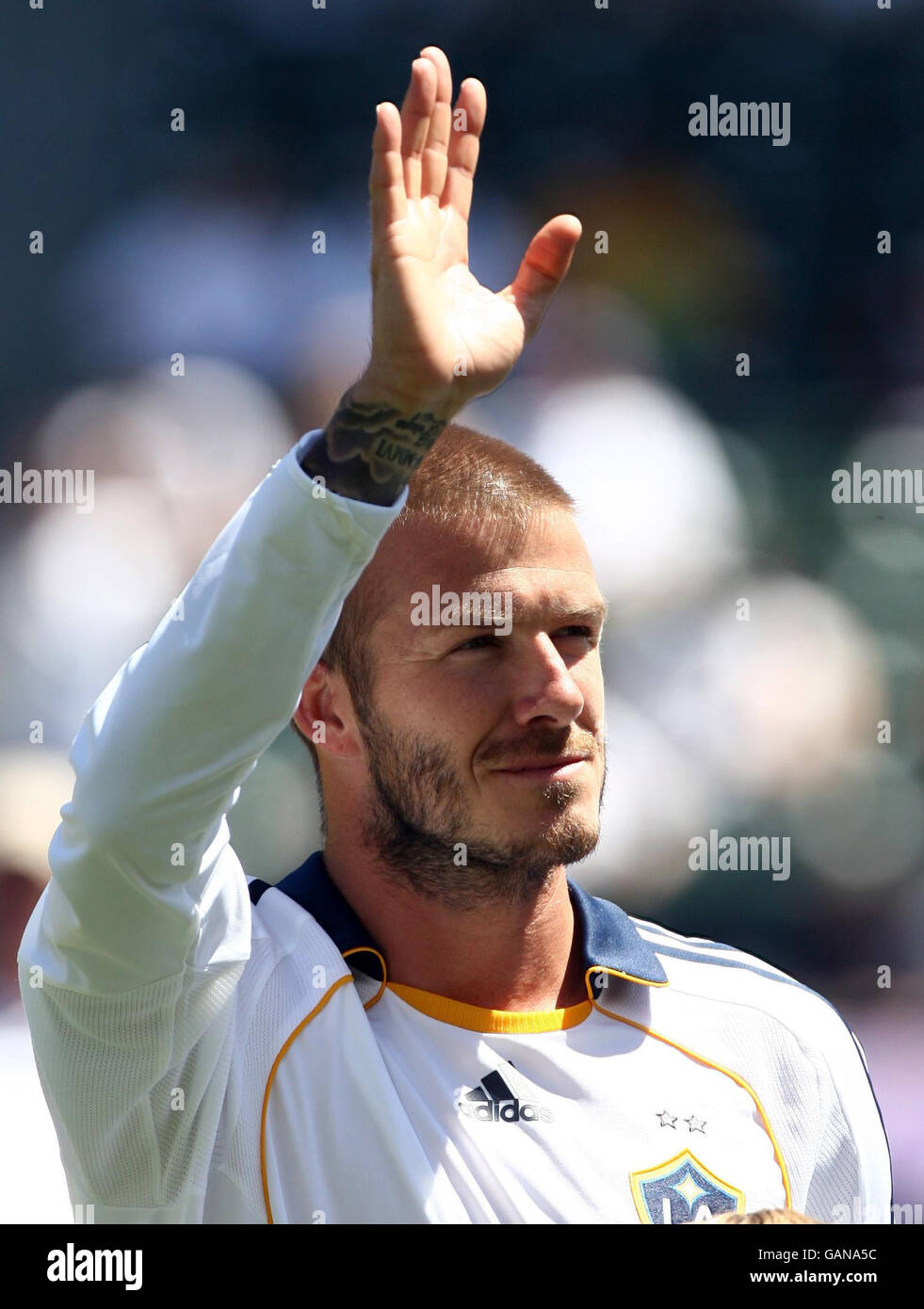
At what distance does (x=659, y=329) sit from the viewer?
2.44 m

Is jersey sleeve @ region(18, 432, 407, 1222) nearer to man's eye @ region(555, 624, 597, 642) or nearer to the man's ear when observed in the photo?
the man's ear

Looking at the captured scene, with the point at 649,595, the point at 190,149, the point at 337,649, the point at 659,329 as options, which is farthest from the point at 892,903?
the point at 190,149

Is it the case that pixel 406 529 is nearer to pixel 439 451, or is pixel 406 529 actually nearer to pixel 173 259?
pixel 439 451

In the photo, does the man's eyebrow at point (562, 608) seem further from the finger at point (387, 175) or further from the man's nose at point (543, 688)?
the finger at point (387, 175)

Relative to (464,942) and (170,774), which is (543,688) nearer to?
(464,942)

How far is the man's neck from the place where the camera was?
124 cm

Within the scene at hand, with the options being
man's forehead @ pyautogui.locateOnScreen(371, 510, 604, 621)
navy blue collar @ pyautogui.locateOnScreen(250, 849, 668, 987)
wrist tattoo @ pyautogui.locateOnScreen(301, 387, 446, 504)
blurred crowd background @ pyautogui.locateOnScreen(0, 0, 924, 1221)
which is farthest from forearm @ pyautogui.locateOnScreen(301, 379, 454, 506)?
blurred crowd background @ pyautogui.locateOnScreen(0, 0, 924, 1221)

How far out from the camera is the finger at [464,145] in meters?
0.99

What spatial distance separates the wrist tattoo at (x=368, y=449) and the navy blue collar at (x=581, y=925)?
529mm

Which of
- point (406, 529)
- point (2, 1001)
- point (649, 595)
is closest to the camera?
point (406, 529)

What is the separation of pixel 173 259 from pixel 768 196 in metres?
1.14

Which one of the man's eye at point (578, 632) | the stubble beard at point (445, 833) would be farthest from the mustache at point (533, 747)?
the man's eye at point (578, 632)

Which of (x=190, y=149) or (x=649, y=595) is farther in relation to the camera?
(x=190, y=149)

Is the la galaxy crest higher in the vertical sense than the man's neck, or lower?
lower
